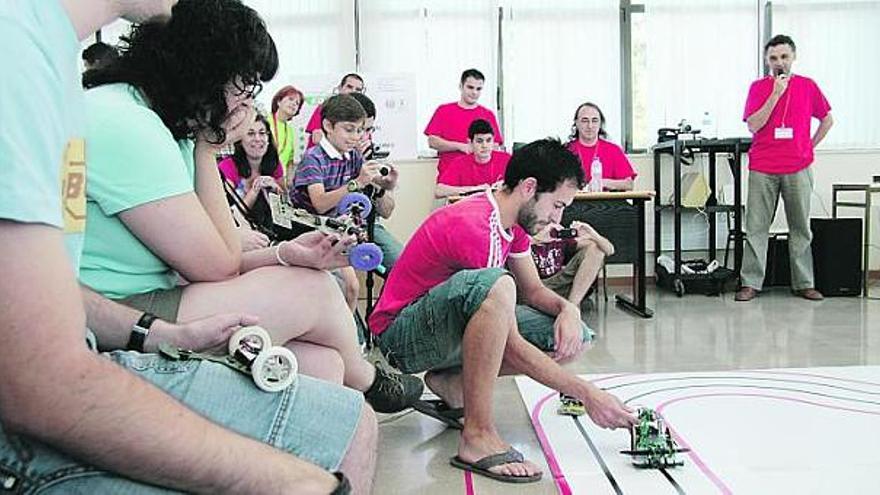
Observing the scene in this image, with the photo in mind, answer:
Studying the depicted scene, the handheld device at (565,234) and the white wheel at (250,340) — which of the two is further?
the handheld device at (565,234)

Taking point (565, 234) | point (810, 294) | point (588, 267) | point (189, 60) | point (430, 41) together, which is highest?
point (430, 41)

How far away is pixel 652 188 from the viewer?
5.73m

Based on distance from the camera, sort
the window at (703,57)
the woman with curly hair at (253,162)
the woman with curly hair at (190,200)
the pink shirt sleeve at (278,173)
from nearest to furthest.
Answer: the woman with curly hair at (190,200) → the woman with curly hair at (253,162) → the pink shirt sleeve at (278,173) → the window at (703,57)

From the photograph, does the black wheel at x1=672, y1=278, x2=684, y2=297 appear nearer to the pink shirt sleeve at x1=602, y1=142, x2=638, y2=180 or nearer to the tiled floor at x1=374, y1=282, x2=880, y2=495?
the tiled floor at x1=374, y1=282, x2=880, y2=495

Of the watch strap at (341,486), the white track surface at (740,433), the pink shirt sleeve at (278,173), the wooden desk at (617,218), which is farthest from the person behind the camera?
the wooden desk at (617,218)

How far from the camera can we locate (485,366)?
79.9 inches

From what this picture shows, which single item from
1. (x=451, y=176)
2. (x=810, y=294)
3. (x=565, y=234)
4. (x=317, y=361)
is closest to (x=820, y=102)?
(x=810, y=294)

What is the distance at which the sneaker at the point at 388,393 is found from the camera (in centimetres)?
193

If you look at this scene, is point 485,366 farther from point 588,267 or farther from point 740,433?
point 588,267

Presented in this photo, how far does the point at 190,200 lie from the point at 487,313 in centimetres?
95

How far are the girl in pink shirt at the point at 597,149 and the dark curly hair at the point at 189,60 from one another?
13.0 feet

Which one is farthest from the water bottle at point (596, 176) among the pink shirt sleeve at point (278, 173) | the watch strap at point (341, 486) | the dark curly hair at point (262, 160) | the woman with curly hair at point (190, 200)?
the watch strap at point (341, 486)

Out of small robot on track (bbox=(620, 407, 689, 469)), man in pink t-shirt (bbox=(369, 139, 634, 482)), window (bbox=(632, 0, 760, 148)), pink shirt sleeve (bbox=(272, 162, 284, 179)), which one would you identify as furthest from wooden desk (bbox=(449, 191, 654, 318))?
small robot on track (bbox=(620, 407, 689, 469))

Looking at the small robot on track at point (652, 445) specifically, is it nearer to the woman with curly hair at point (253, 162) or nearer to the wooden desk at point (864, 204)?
the woman with curly hair at point (253, 162)
